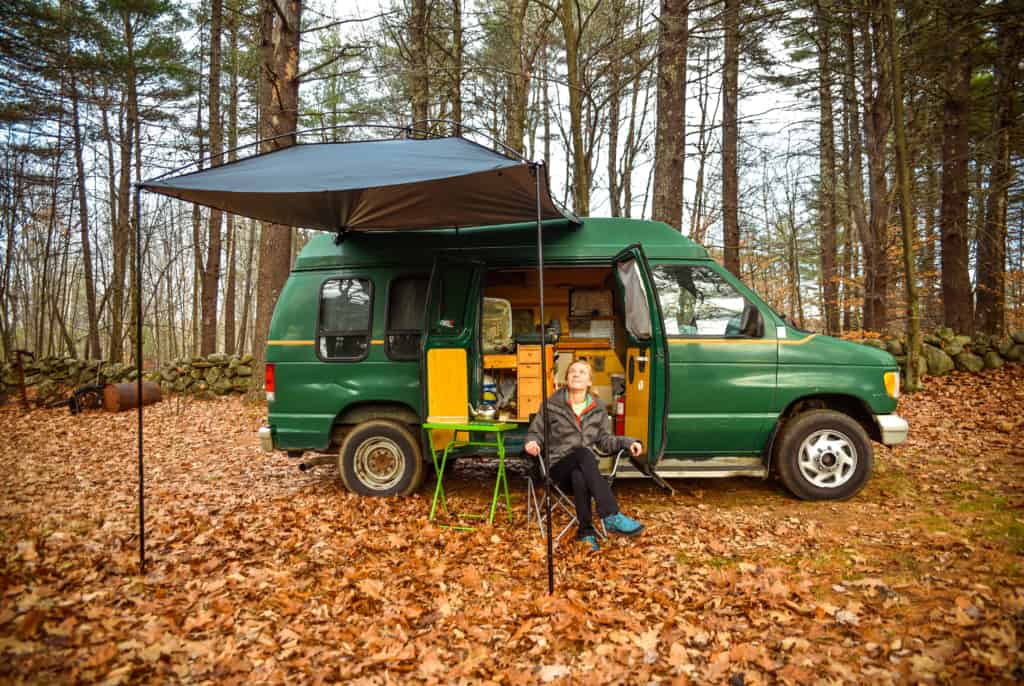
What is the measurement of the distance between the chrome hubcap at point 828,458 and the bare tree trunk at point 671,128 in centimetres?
447

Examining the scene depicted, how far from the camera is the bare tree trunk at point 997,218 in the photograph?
10.1 metres

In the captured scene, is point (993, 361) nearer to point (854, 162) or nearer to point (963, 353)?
point (963, 353)

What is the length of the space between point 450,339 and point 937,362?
9473 millimetres

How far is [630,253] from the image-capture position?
475cm

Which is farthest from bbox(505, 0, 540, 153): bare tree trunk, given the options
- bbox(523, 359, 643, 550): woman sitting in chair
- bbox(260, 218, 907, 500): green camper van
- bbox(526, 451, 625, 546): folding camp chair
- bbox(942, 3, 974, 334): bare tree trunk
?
bbox(942, 3, 974, 334): bare tree trunk

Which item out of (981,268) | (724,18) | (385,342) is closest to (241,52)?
(724,18)

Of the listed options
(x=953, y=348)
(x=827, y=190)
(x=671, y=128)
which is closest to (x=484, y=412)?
(x=671, y=128)

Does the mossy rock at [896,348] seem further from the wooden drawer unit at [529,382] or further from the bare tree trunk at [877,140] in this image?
the wooden drawer unit at [529,382]

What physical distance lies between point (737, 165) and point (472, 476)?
833cm

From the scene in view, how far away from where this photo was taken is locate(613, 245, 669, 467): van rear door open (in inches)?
182

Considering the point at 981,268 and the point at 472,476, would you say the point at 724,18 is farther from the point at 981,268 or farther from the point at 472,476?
the point at 981,268

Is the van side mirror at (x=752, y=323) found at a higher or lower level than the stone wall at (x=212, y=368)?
higher

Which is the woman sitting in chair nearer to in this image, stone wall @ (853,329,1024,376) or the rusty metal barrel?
stone wall @ (853,329,1024,376)

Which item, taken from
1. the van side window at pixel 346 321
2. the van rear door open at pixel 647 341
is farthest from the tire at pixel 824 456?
the van side window at pixel 346 321
